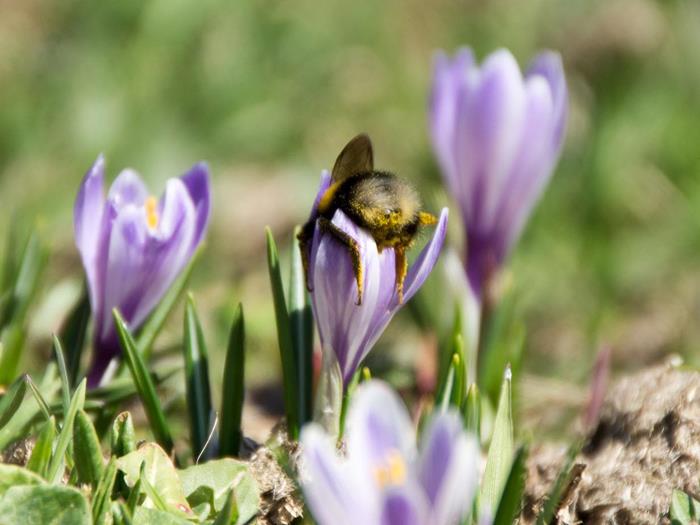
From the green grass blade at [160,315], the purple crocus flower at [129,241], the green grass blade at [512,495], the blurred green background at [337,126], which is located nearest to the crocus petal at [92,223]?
the purple crocus flower at [129,241]

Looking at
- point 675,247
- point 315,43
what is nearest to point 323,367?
point 675,247

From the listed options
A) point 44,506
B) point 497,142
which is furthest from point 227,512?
point 497,142

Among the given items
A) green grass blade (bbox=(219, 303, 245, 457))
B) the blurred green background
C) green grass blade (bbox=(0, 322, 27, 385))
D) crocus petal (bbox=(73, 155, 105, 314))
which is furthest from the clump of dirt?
the blurred green background

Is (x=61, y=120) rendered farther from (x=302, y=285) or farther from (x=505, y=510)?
(x=505, y=510)

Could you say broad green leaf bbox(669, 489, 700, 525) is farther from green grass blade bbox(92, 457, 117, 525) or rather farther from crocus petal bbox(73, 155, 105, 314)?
crocus petal bbox(73, 155, 105, 314)

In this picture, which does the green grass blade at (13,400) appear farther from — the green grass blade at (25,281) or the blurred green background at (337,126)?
the blurred green background at (337,126)

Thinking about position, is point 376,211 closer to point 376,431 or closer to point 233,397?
point 233,397
